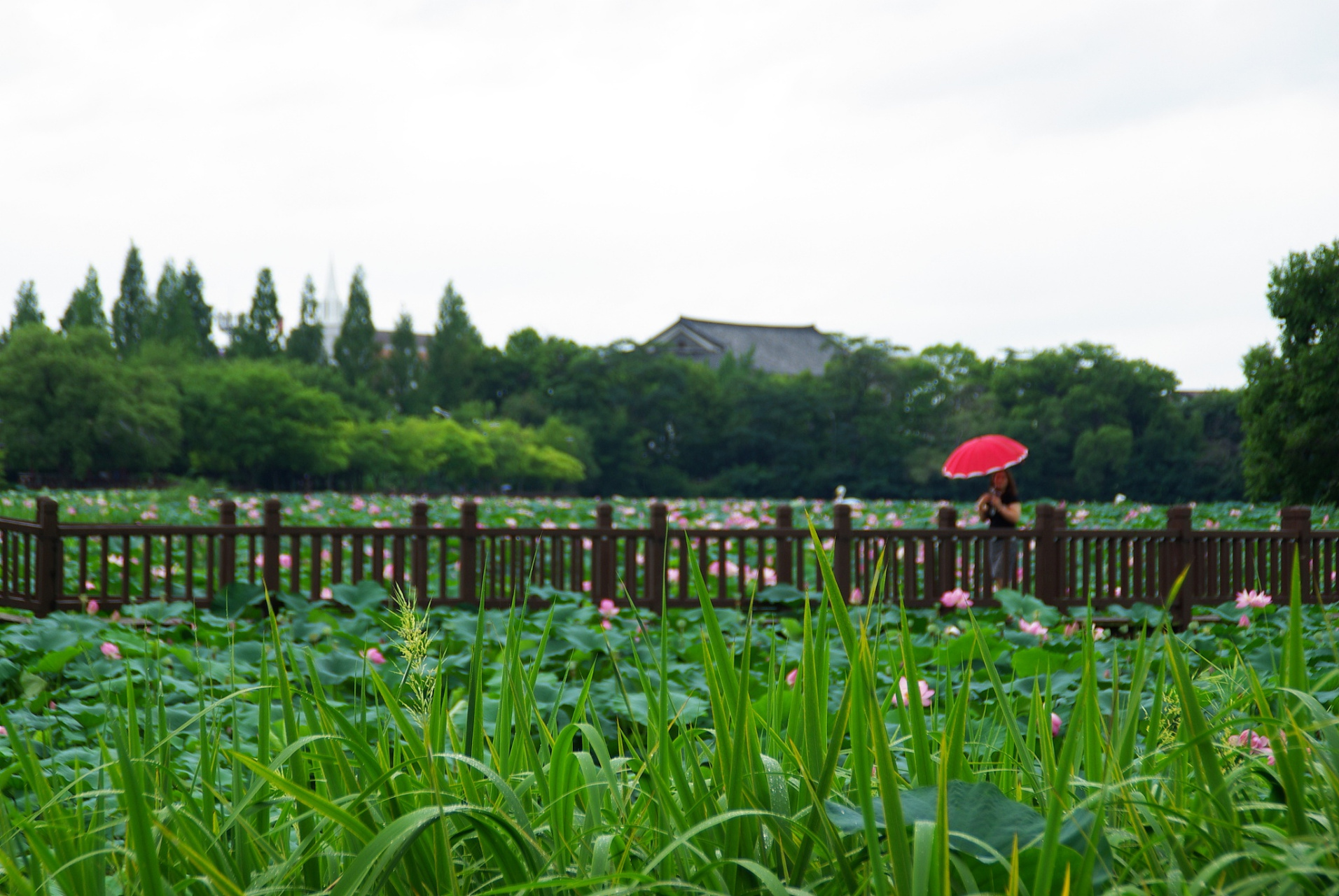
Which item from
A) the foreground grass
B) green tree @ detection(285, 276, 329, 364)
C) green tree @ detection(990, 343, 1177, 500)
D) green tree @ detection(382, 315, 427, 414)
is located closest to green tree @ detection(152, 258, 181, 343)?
green tree @ detection(285, 276, 329, 364)

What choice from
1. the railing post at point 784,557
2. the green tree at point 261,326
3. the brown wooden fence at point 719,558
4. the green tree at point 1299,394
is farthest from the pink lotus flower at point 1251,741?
the green tree at point 261,326

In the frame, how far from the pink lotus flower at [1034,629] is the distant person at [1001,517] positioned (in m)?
1.56

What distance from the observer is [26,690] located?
3.51m

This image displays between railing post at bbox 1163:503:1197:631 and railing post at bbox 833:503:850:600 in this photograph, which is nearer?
railing post at bbox 833:503:850:600

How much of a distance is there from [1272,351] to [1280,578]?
36.7 ft

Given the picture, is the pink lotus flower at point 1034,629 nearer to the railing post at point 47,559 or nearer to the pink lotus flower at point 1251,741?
the pink lotus flower at point 1251,741

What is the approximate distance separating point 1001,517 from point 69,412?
87.7ft

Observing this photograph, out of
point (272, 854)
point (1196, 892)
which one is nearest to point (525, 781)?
point (272, 854)

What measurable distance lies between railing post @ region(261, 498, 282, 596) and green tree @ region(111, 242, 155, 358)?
33.9 meters

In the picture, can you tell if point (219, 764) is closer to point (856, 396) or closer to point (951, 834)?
point (951, 834)

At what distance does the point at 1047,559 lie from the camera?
6.75m

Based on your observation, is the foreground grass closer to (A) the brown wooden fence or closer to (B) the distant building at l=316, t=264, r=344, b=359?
(A) the brown wooden fence

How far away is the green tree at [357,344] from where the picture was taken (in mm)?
38656

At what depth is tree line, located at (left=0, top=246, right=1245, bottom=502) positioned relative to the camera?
30328 mm
